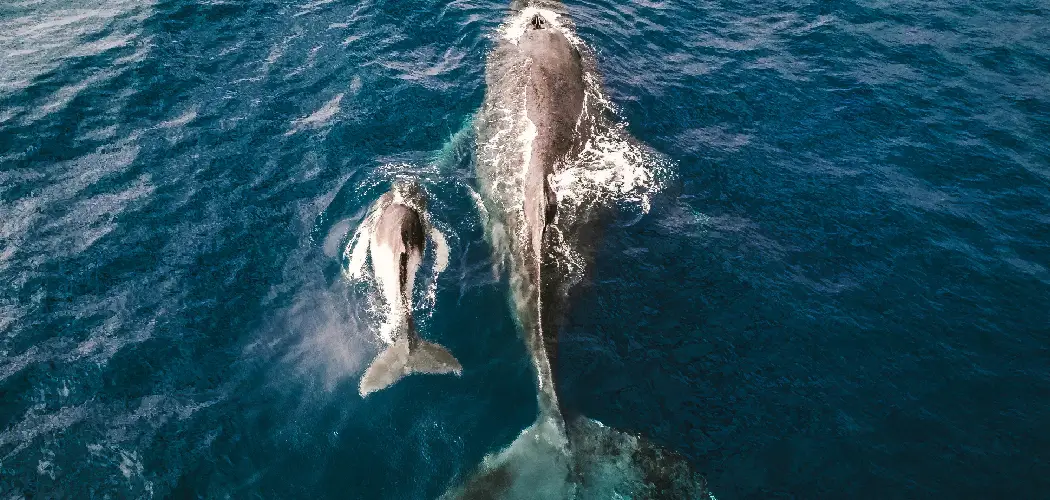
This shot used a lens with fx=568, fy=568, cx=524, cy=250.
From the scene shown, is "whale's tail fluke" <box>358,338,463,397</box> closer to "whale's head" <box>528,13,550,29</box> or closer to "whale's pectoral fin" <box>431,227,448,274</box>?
"whale's pectoral fin" <box>431,227,448,274</box>

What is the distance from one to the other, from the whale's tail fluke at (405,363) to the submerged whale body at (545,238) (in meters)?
2.03

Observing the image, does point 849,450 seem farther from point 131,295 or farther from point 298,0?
point 298,0

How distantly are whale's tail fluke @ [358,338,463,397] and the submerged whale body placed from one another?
203cm

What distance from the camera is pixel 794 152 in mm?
19359

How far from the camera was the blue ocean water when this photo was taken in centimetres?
1195

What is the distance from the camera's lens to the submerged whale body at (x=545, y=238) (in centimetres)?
1128

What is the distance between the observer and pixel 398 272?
1428 centimetres

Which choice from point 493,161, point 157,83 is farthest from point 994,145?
point 157,83

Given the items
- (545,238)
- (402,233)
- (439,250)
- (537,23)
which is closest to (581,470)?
(545,238)

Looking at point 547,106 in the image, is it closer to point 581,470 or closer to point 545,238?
point 545,238

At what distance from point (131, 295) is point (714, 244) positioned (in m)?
15.5

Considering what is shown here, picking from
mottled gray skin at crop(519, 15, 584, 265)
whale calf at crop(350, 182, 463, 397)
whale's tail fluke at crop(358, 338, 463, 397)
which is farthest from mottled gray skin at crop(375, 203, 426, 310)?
mottled gray skin at crop(519, 15, 584, 265)

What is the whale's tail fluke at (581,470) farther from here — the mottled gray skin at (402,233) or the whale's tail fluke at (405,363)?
the mottled gray skin at (402,233)

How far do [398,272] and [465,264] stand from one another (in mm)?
1997
